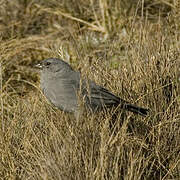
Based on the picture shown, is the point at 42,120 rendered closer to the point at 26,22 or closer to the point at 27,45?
the point at 27,45

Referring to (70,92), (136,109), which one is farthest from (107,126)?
(70,92)

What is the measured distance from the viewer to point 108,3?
21.5 ft

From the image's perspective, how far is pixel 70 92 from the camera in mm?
3715

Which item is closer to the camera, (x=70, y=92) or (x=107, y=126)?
(x=107, y=126)

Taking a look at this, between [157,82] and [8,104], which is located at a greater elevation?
[157,82]

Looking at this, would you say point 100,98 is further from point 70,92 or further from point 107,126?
point 107,126

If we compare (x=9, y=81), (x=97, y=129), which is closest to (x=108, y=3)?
(x=9, y=81)

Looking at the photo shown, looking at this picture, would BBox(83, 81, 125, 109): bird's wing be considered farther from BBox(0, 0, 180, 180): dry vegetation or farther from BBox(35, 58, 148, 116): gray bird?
BBox(0, 0, 180, 180): dry vegetation

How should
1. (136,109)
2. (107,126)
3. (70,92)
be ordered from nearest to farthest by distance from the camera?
(107,126) < (136,109) < (70,92)

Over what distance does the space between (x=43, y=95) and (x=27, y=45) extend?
207 cm

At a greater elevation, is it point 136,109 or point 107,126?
point 107,126

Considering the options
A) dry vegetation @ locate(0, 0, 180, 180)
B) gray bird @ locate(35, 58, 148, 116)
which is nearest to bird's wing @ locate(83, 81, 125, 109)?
gray bird @ locate(35, 58, 148, 116)

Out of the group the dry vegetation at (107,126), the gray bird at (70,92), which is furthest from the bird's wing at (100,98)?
the dry vegetation at (107,126)

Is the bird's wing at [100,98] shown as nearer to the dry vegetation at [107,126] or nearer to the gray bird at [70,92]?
the gray bird at [70,92]
